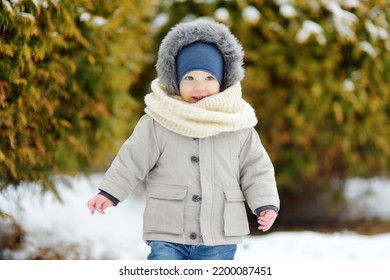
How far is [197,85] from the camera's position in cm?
266

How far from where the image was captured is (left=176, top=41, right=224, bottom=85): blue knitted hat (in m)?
2.67

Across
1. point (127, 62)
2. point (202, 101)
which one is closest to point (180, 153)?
point (202, 101)

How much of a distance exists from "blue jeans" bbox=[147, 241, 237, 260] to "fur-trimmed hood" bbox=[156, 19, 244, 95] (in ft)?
2.15

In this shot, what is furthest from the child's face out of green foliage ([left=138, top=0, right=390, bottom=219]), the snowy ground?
green foliage ([left=138, top=0, right=390, bottom=219])

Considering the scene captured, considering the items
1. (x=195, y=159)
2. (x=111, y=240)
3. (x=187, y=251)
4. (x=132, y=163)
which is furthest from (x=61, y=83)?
(x=187, y=251)

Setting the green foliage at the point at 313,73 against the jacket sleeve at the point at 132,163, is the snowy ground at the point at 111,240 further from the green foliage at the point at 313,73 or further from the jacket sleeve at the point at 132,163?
the jacket sleeve at the point at 132,163

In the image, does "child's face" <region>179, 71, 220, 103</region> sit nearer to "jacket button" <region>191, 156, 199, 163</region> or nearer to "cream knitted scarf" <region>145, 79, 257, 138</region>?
"cream knitted scarf" <region>145, 79, 257, 138</region>

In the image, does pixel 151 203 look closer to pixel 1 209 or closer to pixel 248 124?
pixel 248 124

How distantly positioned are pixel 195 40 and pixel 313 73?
9.54 ft

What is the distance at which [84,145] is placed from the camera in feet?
14.2

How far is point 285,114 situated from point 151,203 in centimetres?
317

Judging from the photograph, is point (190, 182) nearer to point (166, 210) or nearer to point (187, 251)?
point (166, 210)

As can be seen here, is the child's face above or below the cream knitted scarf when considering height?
above

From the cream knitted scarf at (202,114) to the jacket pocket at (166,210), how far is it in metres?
0.24
